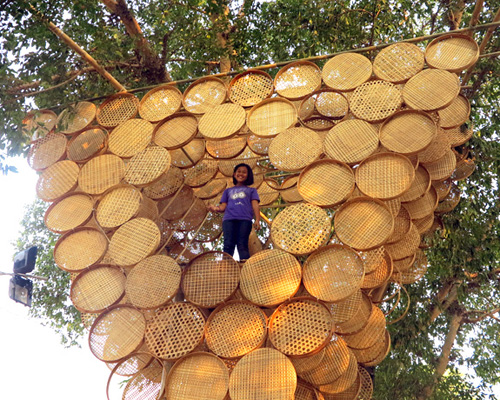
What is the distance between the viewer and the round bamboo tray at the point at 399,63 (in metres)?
3.69

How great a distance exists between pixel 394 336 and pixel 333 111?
102 inches

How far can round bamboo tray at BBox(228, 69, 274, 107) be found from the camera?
395cm

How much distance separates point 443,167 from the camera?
393 centimetres

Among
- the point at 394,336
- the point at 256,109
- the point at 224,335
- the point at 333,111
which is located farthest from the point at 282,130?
the point at 394,336

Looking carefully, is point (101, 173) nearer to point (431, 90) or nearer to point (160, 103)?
point (160, 103)

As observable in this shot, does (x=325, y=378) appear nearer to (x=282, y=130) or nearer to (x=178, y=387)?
(x=178, y=387)

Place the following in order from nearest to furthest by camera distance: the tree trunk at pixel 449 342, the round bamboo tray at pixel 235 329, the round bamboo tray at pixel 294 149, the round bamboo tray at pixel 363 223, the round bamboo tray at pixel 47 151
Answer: the round bamboo tray at pixel 235 329 < the round bamboo tray at pixel 363 223 < the round bamboo tray at pixel 294 149 < the round bamboo tray at pixel 47 151 < the tree trunk at pixel 449 342

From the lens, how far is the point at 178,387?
294 centimetres

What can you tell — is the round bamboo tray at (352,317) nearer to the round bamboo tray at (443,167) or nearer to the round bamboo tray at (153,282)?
the round bamboo tray at (153,282)

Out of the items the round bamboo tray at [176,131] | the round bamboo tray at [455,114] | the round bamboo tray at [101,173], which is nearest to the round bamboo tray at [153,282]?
the round bamboo tray at [101,173]

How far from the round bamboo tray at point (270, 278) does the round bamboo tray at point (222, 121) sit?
926 mm

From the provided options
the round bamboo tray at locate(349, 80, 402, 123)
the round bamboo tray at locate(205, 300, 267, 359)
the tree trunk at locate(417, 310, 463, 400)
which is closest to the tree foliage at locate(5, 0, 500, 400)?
the tree trunk at locate(417, 310, 463, 400)

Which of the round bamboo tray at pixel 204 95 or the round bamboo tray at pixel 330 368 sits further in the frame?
the round bamboo tray at pixel 204 95

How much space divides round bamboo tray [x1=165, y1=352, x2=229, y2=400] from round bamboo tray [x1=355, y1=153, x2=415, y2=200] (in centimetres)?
126
